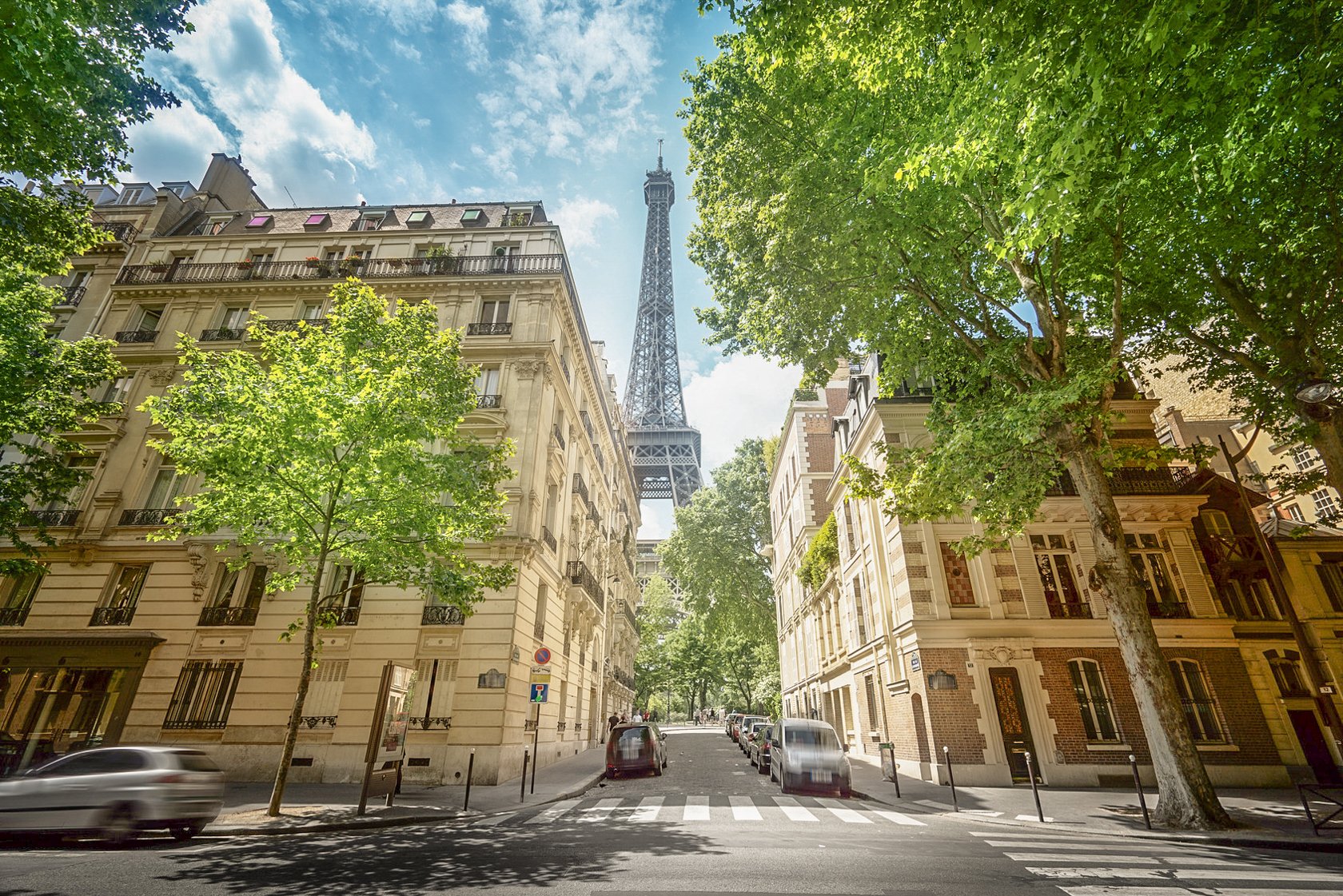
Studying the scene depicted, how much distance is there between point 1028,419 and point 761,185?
8166mm

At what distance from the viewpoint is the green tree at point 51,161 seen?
872 cm

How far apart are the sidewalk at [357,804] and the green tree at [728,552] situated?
68.5ft

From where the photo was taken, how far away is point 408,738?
15758 mm

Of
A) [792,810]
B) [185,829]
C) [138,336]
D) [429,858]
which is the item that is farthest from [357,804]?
[138,336]

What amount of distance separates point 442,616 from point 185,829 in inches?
326

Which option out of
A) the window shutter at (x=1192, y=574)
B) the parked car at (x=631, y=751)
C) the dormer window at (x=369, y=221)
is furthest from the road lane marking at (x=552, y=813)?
the dormer window at (x=369, y=221)

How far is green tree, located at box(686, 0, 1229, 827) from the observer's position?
6.89m

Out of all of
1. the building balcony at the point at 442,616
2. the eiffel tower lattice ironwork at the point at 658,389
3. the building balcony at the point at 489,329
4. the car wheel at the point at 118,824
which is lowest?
the car wheel at the point at 118,824

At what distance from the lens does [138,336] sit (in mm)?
22547

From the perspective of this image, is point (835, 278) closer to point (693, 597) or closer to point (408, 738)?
point (408, 738)

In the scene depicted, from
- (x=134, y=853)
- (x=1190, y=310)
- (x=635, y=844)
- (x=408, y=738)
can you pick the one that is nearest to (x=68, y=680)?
(x=408, y=738)

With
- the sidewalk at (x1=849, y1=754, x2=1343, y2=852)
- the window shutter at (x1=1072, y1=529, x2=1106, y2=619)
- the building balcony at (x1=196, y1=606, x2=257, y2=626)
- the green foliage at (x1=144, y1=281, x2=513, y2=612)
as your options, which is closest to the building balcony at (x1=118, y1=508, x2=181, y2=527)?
the building balcony at (x1=196, y1=606, x2=257, y2=626)

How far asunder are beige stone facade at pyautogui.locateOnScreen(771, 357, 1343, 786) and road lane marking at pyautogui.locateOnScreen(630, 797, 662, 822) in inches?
286

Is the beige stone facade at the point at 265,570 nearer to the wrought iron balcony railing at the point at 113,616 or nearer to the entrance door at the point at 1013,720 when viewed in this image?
the wrought iron balcony railing at the point at 113,616
